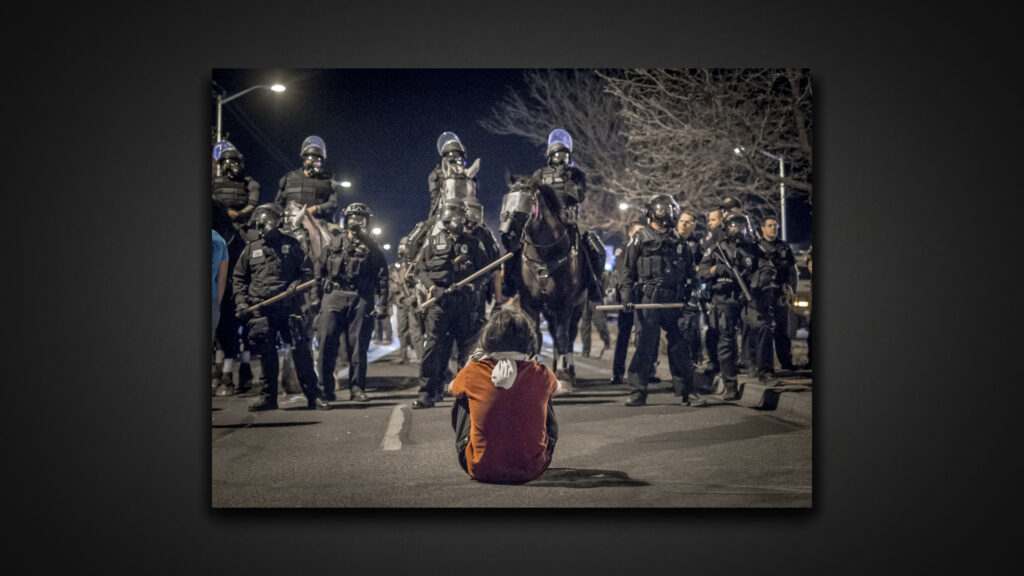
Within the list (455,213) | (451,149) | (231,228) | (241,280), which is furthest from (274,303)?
(451,149)

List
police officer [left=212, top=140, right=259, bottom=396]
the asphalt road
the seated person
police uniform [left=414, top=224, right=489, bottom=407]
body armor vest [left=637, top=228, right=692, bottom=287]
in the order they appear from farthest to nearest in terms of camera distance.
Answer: body armor vest [left=637, top=228, right=692, bottom=287]
police uniform [left=414, top=224, right=489, bottom=407]
police officer [left=212, top=140, right=259, bottom=396]
the asphalt road
the seated person

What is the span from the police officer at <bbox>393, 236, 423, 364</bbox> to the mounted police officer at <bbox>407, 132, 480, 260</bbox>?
52mm

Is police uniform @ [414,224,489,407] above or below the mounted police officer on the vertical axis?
below

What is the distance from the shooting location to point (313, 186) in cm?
367

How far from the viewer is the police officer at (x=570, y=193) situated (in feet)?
12.1

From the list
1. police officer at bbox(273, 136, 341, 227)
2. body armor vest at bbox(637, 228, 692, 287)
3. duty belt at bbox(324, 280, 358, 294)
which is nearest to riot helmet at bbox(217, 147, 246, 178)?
police officer at bbox(273, 136, 341, 227)

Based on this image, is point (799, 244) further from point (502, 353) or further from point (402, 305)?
point (402, 305)

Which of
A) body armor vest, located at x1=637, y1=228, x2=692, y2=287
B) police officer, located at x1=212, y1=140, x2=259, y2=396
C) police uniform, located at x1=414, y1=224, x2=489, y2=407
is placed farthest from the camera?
body armor vest, located at x1=637, y1=228, x2=692, y2=287

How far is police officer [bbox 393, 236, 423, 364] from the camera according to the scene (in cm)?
357

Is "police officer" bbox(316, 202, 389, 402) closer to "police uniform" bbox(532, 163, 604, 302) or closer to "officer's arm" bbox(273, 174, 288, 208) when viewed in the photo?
"officer's arm" bbox(273, 174, 288, 208)

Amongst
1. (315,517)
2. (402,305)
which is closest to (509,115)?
(402,305)

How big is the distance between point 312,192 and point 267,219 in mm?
268
